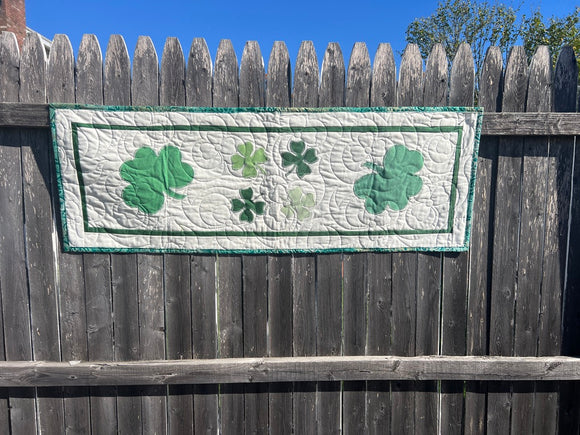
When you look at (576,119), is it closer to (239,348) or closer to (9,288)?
(239,348)

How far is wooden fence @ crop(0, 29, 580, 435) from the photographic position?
7.11 feet

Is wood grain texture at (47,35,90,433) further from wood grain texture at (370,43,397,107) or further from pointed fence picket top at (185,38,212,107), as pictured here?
wood grain texture at (370,43,397,107)

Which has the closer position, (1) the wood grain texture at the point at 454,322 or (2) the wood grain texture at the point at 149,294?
(2) the wood grain texture at the point at 149,294

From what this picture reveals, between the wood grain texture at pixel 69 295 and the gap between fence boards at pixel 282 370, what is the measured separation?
0.12m

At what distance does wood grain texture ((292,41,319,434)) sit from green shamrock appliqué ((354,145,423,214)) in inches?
19.1

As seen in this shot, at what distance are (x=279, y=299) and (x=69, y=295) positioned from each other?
1246 millimetres

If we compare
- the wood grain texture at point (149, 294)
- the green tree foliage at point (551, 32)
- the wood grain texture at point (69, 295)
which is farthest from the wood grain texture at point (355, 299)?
the green tree foliage at point (551, 32)

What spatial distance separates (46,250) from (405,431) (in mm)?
2458

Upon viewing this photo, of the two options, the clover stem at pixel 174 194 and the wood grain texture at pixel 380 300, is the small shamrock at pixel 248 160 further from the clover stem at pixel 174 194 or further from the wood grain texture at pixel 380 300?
the wood grain texture at pixel 380 300

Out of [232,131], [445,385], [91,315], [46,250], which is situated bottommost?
[445,385]

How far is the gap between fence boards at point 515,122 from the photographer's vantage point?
2.12m

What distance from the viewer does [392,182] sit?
7.18 feet

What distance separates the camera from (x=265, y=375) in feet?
7.47

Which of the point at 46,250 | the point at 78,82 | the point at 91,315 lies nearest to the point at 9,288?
the point at 46,250
